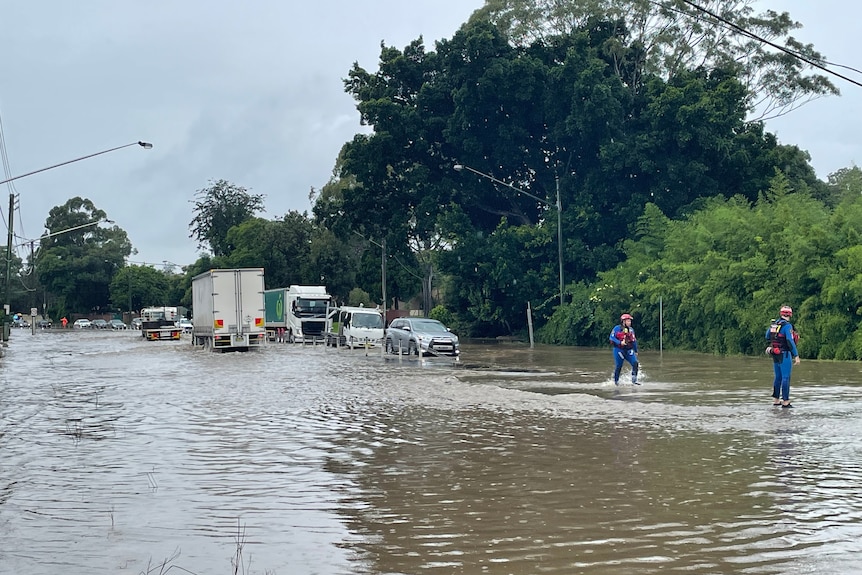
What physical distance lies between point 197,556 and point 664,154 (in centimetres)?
4676

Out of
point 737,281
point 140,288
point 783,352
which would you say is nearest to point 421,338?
point 737,281

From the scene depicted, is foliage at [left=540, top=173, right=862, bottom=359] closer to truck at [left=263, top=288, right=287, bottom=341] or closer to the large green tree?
truck at [left=263, top=288, right=287, bottom=341]

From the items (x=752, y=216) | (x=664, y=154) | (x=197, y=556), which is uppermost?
(x=664, y=154)

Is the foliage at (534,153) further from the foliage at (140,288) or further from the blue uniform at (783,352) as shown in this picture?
the foliage at (140,288)

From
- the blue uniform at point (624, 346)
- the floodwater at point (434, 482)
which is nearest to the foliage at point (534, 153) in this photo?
the blue uniform at point (624, 346)

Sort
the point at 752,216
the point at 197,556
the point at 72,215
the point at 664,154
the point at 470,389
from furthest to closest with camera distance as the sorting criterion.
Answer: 1. the point at 72,215
2. the point at 664,154
3. the point at 752,216
4. the point at 470,389
5. the point at 197,556

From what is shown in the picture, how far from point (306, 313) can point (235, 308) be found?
13.7 metres

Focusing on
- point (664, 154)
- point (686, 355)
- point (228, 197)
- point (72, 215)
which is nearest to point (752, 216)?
→ point (686, 355)

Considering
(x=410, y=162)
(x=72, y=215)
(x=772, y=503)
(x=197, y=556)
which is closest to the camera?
(x=197, y=556)

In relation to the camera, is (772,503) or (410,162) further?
(410,162)

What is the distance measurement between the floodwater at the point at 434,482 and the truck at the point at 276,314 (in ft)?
130

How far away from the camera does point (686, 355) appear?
38531 mm

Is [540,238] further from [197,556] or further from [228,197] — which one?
[228,197]

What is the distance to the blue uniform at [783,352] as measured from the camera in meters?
17.6
